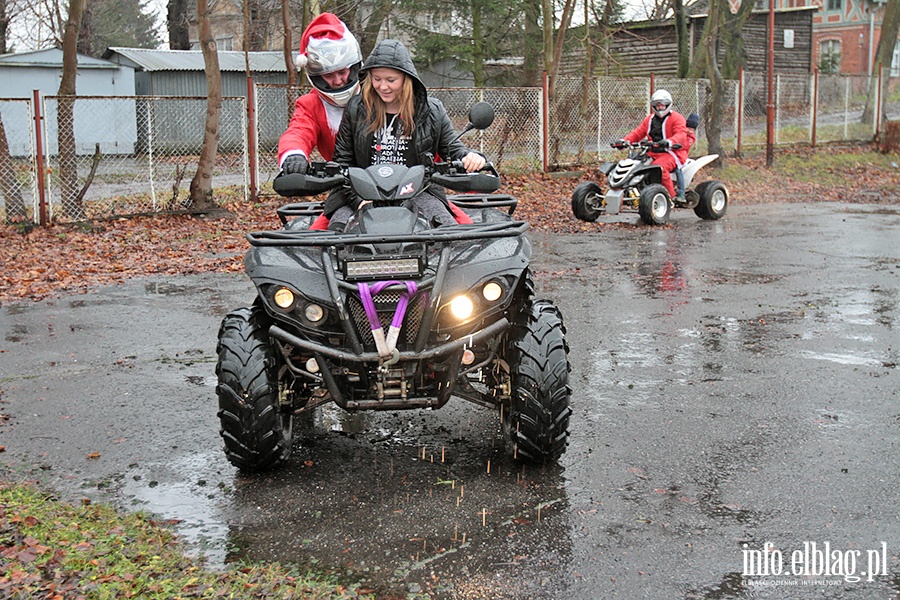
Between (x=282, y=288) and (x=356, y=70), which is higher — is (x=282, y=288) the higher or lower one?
the lower one

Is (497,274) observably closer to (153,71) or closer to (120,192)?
(120,192)

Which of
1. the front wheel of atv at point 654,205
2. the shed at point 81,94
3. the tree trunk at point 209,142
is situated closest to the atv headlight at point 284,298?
the front wheel of atv at point 654,205

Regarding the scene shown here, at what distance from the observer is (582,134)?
22.8 meters

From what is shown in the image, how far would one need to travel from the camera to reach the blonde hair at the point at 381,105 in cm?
566

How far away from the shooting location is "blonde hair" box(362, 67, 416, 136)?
5656mm

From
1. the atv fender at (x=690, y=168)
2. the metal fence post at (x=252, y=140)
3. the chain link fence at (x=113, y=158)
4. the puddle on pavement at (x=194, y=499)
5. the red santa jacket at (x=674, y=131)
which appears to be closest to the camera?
the puddle on pavement at (x=194, y=499)

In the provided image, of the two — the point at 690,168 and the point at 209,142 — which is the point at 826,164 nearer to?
the point at 690,168

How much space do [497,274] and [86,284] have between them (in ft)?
23.6

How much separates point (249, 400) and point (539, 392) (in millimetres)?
1306

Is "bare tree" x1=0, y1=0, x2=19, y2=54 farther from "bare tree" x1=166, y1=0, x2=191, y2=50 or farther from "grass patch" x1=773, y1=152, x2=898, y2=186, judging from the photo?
"grass patch" x1=773, y1=152, x2=898, y2=186

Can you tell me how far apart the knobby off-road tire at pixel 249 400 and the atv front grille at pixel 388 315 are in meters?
0.49

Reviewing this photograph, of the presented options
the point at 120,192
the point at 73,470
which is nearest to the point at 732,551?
the point at 73,470

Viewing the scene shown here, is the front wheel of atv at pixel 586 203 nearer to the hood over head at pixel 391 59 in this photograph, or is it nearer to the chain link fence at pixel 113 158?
the chain link fence at pixel 113 158

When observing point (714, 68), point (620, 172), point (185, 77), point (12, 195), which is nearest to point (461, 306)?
point (620, 172)
